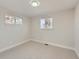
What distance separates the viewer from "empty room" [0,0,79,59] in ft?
11.2

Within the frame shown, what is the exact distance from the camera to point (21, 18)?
5.12 metres

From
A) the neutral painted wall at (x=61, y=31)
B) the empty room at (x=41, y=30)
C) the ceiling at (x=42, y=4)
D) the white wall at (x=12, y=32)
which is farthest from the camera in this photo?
the neutral painted wall at (x=61, y=31)

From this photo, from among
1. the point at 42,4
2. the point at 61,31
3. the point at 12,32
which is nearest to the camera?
the point at 42,4

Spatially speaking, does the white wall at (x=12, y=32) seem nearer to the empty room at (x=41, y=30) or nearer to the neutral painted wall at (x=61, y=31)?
the empty room at (x=41, y=30)

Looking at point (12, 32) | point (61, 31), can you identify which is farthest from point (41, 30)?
point (12, 32)

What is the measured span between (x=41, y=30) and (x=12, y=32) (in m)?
1.94

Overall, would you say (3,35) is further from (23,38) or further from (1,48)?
(23,38)

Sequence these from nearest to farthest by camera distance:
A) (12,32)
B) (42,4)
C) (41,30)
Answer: (42,4) < (12,32) < (41,30)

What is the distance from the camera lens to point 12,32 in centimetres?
434

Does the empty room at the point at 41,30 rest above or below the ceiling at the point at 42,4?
below

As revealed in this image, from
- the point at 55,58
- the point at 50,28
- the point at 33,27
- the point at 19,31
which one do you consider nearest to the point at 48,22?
the point at 50,28

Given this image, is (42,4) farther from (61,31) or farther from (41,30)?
(41,30)

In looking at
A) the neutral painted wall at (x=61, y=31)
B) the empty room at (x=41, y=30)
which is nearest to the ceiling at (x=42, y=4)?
the empty room at (x=41, y=30)

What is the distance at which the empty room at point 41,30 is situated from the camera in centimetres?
340
